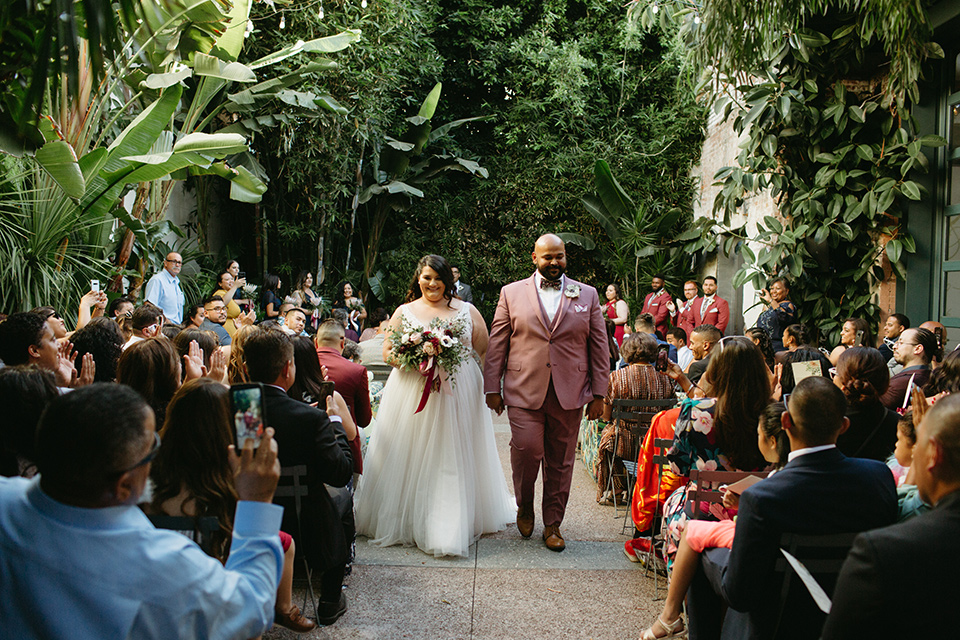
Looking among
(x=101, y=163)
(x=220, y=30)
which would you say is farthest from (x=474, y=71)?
(x=101, y=163)

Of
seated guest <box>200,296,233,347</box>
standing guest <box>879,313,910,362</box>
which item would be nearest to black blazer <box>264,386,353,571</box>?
seated guest <box>200,296,233,347</box>

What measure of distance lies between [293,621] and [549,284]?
260cm

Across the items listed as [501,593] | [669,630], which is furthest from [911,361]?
[501,593]

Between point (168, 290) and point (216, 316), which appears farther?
point (168, 290)

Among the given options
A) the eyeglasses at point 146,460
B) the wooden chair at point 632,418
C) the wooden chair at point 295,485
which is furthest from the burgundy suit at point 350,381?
the eyeglasses at point 146,460

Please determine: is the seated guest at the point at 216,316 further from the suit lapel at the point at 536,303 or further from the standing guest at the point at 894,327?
the standing guest at the point at 894,327

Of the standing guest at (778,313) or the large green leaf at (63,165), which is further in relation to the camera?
the standing guest at (778,313)

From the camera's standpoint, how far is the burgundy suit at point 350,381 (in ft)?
13.8

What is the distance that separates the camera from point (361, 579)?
3.89m

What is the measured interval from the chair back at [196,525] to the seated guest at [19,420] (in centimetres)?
52

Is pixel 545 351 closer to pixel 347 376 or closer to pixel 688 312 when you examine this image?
pixel 347 376

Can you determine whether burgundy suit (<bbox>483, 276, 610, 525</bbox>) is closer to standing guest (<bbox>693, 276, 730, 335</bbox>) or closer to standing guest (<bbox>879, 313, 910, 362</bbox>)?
standing guest (<bbox>879, 313, 910, 362</bbox>)

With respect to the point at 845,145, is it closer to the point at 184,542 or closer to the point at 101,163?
the point at 101,163

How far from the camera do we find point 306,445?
9.79 feet
